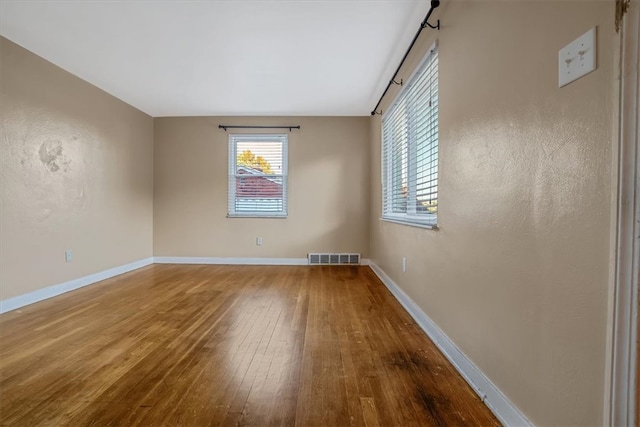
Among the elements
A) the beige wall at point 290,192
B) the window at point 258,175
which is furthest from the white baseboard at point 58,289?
the window at point 258,175

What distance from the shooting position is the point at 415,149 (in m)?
2.55

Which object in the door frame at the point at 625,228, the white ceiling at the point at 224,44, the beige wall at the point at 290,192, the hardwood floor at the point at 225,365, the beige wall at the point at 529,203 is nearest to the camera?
the door frame at the point at 625,228

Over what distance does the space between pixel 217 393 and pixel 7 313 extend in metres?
2.45

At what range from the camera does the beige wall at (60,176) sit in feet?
8.48

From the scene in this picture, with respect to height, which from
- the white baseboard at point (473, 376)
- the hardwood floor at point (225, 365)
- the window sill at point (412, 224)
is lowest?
the hardwood floor at point (225, 365)

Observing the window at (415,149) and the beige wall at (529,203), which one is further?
the window at (415,149)

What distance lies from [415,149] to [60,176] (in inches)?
144

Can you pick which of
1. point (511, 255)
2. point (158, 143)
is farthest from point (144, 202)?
point (511, 255)

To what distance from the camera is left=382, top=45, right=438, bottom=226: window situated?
211cm

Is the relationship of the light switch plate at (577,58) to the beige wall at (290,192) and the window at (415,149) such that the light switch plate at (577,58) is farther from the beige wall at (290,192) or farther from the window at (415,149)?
the beige wall at (290,192)

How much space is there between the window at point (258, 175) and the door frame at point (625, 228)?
4.15 meters

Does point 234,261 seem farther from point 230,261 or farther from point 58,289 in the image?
point 58,289

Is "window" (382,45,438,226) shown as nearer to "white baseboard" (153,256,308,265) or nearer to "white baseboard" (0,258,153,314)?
"white baseboard" (153,256,308,265)

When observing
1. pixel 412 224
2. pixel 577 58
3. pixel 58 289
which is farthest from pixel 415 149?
pixel 58 289
